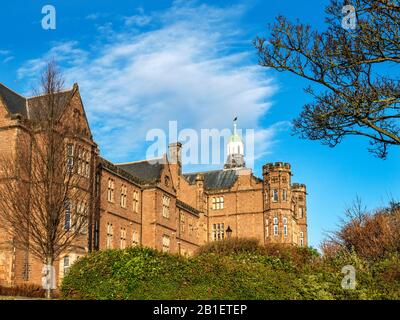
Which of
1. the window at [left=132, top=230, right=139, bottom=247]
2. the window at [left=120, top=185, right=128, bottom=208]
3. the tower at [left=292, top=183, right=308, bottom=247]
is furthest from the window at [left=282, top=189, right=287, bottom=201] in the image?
the window at [left=120, top=185, right=128, bottom=208]

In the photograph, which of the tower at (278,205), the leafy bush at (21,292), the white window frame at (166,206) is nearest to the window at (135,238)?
the white window frame at (166,206)

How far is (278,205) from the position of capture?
61.8 m

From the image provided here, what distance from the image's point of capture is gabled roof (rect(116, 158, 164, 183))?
162 ft

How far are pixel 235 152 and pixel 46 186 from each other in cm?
5601

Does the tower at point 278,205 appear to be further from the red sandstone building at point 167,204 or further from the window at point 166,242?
the window at point 166,242

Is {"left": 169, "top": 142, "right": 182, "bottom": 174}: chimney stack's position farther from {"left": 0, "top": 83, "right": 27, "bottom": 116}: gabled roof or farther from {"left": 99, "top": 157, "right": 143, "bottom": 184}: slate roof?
{"left": 0, "top": 83, "right": 27, "bottom": 116}: gabled roof

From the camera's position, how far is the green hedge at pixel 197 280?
1778cm

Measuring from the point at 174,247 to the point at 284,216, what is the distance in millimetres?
15418

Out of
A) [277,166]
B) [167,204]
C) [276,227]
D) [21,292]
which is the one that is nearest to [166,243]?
[167,204]

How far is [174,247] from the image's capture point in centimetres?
5156

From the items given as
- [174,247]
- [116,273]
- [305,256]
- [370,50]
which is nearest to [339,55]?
[370,50]

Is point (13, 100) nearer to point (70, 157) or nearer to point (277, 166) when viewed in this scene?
point (70, 157)

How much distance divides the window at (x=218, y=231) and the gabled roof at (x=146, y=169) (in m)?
17.1

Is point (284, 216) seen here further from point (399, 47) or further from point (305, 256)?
point (399, 47)
